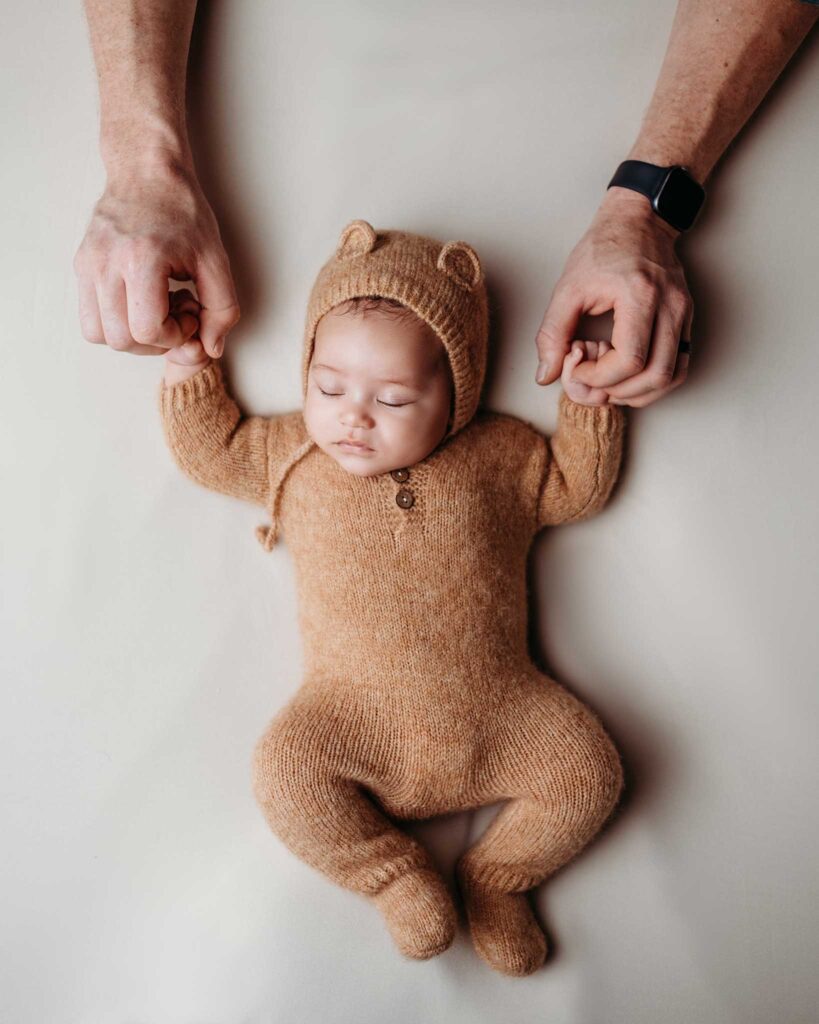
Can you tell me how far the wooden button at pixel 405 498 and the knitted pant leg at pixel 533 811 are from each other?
30cm

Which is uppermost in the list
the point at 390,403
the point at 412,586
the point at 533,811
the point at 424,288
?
the point at 424,288

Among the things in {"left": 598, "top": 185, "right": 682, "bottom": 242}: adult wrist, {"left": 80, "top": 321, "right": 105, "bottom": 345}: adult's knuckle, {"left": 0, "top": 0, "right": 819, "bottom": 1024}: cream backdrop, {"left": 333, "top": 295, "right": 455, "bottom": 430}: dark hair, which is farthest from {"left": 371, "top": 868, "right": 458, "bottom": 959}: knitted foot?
{"left": 598, "top": 185, "right": 682, "bottom": 242}: adult wrist

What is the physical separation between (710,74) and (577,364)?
0.44m

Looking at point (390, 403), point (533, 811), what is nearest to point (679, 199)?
point (390, 403)

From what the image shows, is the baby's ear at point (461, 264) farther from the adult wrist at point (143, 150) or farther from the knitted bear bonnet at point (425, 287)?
the adult wrist at point (143, 150)

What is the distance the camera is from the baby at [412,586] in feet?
4.03

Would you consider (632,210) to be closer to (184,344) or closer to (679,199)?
(679,199)

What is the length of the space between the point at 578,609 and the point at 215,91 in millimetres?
919

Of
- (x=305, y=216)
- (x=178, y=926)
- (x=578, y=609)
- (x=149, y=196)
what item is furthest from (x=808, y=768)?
(x=149, y=196)

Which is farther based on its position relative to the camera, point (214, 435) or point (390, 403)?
point (214, 435)

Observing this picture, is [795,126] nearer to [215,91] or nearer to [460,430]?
[460,430]

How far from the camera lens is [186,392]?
1.31 m

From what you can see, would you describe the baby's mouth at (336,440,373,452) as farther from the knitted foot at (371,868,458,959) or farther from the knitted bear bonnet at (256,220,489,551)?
the knitted foot at (371,868,458,959)

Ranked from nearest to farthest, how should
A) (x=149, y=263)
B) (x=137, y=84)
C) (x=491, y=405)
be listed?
(x=149, y=263), (x=137, y=84), (x=491, y=405)
